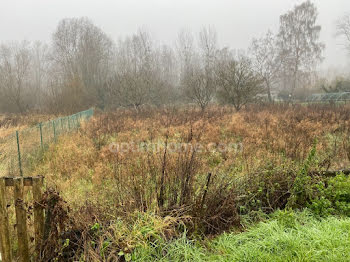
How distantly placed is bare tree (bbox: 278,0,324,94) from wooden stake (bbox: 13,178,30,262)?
36587 millimetres

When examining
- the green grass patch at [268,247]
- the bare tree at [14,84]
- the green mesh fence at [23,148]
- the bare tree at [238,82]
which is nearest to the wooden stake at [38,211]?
the green grass patch at [268,247]

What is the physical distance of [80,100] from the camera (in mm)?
23250

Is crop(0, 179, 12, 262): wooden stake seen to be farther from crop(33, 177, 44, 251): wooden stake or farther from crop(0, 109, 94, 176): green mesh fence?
crop(0, 109, 94, 176): green mesh fence

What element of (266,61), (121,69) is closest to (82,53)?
(121,69)

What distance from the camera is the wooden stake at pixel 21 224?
257 centimetres

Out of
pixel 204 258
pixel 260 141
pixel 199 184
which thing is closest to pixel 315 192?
pixel 199 184

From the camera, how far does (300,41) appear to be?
34.1 meters

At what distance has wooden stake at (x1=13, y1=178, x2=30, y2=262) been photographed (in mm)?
2568

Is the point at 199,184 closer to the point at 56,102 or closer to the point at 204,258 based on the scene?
the point at 204,258

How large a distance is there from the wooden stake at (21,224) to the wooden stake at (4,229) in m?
0.14

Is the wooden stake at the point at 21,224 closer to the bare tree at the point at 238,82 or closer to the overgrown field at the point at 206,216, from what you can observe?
the overgrown field at the point at 206,216

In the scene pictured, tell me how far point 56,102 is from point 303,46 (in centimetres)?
3244

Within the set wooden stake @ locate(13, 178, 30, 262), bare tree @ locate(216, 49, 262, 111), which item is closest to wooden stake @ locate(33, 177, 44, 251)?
wooden stake @ locate(13, 178, 30, 262)

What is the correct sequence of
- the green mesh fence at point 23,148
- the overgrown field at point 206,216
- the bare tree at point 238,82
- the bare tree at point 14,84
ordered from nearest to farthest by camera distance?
1. the overgrown field at point 206,216
2. the green mesh fence at point 23,148
3. the bare tree at point 238,82
4. the bare tree at point 14,84
